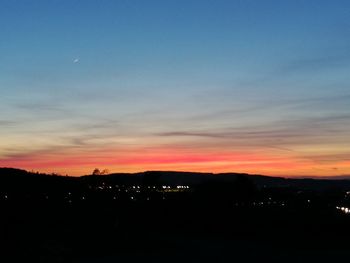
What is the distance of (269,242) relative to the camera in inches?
1185

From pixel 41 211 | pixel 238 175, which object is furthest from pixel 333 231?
pixel 238 175

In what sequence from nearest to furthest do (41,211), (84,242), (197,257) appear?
1. (197,257)
2. (84,242)
3. (41,211)

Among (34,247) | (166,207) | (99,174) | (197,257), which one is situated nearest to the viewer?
(34,247)

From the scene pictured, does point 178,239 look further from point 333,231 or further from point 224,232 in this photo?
point 333,231

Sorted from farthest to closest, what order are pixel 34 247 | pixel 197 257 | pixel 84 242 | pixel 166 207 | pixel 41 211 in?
pixel 166 207 < pixel 41 211 < pixel 84 242 < pixel 197 257 < pixel 34 247

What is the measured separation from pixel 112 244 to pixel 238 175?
36236 millimetres

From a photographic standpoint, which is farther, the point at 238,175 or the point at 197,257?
the point at 238,175

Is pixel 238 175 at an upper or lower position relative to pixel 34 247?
upper

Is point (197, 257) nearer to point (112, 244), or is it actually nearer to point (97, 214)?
point (112, 244)

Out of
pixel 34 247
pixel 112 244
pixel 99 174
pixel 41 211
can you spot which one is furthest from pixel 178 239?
pixel 99 174

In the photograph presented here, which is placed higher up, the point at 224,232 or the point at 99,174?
the point at 99,174

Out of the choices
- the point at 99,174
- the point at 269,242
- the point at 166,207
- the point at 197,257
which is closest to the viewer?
the point at 197,257

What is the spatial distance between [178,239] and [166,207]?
33.8 ft

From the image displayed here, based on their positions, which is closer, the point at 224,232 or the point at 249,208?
the point at 224,232
